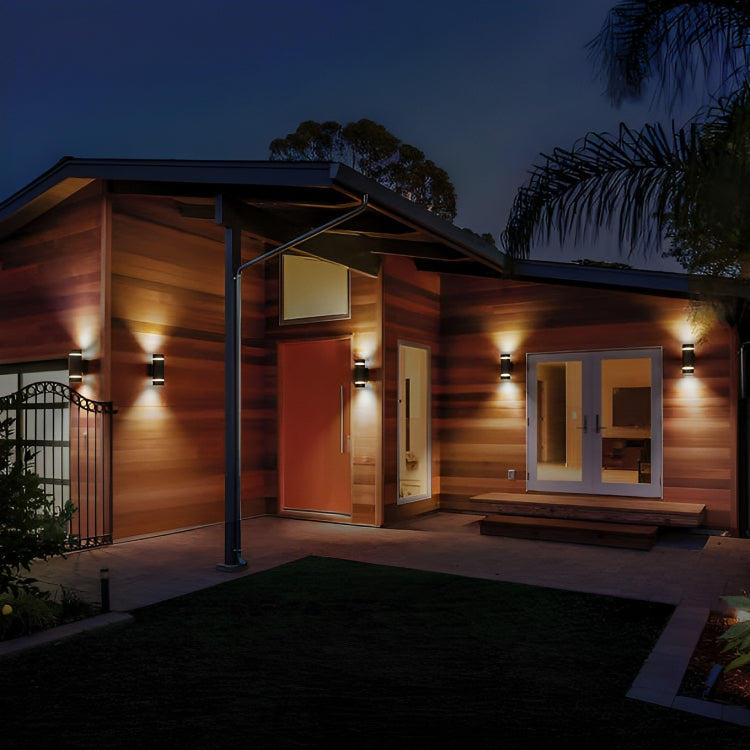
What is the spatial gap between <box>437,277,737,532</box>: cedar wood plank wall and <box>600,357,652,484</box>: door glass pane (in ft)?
0.74

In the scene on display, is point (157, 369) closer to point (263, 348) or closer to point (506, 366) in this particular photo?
point (263, 348)

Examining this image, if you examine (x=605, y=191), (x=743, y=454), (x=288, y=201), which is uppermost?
(x=288, y=201)

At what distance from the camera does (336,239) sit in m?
7.76

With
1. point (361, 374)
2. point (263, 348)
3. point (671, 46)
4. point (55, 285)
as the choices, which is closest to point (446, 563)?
point (361, 374)

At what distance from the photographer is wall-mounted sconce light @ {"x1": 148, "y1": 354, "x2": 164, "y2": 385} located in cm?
773

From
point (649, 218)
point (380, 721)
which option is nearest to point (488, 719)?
point (380, 721)

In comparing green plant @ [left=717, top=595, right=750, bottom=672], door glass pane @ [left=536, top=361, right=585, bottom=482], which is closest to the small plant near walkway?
green plant @ [left=717, top=595, right=750, bottom=672]

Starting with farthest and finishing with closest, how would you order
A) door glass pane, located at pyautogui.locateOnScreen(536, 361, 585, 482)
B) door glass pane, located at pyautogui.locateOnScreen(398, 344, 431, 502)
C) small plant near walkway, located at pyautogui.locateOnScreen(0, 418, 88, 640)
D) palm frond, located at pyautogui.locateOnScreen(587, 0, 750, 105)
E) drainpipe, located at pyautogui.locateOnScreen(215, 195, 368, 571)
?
1. door glass pane, located at pyautogui.locateOnScreen(398, 344, 431, 502)
2. door glass pane, located at pyautogui.locateOnScreen(536, 361, 585, 482)
3. drainpipe, located at pyautogui.locateOnScreen(215, 195, 368, 571)
4. palm frond, located at pyautogui.locateOnScreen(587, 0, 750, 105)
5. small plant near walkway, located at pyautogui.locateOnScreen(0, 418, 88, 640)

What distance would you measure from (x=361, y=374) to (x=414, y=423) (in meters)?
1.27

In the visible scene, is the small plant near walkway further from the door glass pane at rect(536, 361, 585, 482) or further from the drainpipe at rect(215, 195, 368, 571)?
the door glass pane at rect(536, 361, 585, 482)

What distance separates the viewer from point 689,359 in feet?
26.0

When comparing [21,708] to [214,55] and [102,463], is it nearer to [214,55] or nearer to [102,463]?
[102,463]

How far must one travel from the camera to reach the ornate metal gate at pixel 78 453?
722 cm

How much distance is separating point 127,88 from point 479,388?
10437cm
